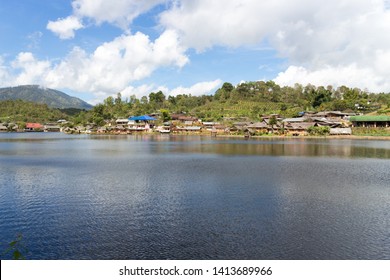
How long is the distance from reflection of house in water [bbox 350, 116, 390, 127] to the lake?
174 ft

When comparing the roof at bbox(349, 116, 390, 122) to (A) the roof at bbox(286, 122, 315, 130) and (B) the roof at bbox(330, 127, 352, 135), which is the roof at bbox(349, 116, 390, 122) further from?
(A) the roof at bbox(286, 122, 315, 130)

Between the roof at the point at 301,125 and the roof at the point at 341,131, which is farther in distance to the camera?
the roof at the point at 301,125

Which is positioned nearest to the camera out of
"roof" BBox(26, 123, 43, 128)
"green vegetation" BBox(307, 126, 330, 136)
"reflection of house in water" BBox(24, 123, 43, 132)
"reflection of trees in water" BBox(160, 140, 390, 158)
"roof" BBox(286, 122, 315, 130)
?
"reflection of trees in water" BBox(160, 140, 390, 158)

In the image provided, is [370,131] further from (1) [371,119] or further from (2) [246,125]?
(2) [246,125]

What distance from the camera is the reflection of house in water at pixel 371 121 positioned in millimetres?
74137

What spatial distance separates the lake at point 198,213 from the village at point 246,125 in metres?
51.8

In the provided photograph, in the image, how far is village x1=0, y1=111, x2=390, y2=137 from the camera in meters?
76.6

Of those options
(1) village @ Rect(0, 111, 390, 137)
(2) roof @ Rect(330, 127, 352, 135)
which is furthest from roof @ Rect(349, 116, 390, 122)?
(2) roof @ Rect(330, 127, 352, 135)

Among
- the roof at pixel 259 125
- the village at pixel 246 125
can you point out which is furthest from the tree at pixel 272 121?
the roof at pixel 259 125

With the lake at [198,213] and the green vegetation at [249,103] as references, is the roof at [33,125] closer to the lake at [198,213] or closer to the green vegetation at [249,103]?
the green vegetation at [249,103]

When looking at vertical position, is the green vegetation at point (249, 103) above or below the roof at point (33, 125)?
above

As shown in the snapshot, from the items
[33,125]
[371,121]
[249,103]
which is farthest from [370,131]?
[33,125]
